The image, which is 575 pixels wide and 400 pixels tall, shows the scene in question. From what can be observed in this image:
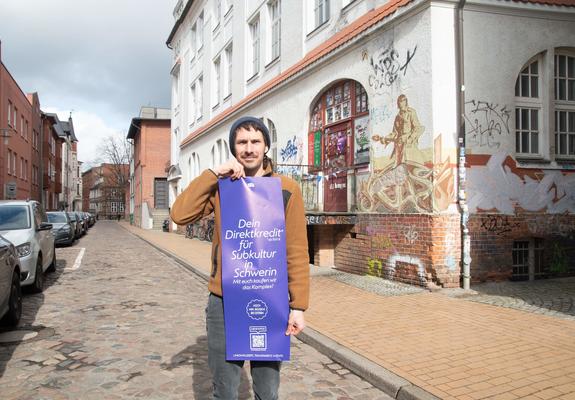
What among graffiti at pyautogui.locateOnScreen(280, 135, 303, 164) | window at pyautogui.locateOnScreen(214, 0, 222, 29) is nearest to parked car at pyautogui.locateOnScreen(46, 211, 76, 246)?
graffiti at pyautogui.locateOnScreen(280, 135, 303, 164)

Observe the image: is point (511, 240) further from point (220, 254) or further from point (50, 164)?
point (50, 164)

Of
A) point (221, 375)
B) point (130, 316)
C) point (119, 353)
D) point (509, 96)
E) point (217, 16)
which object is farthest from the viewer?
point (217, 16)

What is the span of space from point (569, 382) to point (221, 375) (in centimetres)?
316

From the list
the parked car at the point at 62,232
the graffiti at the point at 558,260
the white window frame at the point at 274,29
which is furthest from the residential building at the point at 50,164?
the graffiti at the point at 558,260

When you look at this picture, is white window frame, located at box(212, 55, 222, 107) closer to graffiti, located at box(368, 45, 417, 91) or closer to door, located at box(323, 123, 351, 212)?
door, located at box(323, 123, 351, 212)

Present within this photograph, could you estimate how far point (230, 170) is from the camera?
8.27 ft

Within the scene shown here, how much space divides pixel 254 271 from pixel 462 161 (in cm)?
686

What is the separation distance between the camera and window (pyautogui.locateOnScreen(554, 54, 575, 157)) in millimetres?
9766

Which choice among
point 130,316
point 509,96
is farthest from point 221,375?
point 509,96

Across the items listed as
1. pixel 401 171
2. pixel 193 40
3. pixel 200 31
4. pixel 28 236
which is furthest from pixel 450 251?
pixel 193 40

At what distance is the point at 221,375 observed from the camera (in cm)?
258

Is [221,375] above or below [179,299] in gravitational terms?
above

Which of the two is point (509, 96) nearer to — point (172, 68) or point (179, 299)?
point (179, 299)

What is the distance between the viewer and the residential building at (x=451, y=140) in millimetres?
8516
